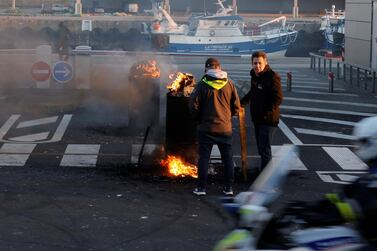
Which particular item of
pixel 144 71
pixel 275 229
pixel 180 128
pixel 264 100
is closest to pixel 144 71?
pixel 144 71

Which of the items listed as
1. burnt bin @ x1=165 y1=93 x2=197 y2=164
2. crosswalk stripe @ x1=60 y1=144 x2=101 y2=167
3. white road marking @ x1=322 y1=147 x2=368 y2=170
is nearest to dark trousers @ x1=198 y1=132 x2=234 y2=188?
burnt bin @ x1=165 y1=93 x2=197 y2=164

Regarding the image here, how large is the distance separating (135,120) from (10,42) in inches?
1046

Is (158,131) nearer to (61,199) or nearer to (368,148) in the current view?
(61,199)

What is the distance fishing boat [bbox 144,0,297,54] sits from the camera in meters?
46.0

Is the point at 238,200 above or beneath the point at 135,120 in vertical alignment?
above

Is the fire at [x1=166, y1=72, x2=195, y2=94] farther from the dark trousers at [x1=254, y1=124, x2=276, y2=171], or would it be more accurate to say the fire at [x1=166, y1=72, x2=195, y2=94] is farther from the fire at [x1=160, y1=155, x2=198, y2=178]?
the dark trousers at [x1=254, y1=124, x2=276, y2=171]

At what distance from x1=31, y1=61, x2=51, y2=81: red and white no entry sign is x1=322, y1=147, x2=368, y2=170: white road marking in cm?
823

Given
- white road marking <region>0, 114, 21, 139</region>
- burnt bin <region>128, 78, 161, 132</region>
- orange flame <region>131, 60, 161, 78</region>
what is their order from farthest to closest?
white road marking <region>0, 114, 21, 139</region>, orange flame <region>131, 60, 161, 78</region>, burnt bin <region>128, 78, 161, 132</region>

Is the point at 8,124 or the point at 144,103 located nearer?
the point at 144,103

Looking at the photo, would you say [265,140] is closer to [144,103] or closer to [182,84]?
[182,84]

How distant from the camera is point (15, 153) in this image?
12.8m

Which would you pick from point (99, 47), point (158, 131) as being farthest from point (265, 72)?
point (99, 47)

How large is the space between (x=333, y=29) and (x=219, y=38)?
869 centimetres

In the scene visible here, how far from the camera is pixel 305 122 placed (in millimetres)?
16938
